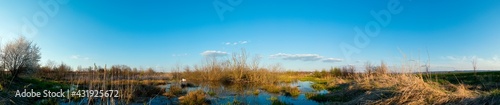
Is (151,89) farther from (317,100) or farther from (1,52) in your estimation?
(1,52)

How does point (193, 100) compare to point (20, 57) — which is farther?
point (20, 57)

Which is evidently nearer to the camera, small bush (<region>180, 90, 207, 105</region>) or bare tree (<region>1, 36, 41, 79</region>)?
small bush (<region>180, 90, 207, 105</region>)

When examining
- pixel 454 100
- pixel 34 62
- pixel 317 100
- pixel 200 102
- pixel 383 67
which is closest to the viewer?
Result: pixel 454 100

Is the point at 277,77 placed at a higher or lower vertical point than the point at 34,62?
lower

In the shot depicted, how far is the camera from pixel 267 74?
97.1 ft

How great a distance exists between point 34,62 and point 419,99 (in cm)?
3311

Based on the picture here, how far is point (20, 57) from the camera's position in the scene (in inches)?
1077

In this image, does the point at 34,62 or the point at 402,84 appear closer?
the point at 402,84

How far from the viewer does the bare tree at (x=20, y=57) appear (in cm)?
2620

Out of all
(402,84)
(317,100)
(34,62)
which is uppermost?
(34,62)

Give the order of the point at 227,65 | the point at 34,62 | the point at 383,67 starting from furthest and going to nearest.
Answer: the point at 227,65
the point at 34,62
the point at 383,67

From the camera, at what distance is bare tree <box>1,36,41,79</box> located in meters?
26.2

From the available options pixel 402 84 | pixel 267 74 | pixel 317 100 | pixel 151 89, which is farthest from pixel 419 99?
pixel 267 74

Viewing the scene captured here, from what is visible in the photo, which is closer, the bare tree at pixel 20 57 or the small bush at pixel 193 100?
the small bush at pixel 193 100
